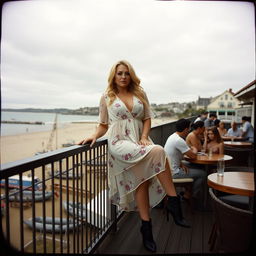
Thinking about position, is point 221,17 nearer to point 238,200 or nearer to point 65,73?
point 238,200

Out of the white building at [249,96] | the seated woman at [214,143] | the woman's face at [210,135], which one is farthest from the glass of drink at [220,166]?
the white building at [249,96]

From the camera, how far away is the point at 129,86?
2.22 metres

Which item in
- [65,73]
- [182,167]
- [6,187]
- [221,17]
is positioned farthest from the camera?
[65,73]

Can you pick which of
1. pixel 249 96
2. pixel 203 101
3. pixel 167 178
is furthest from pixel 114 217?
pixel 203 101

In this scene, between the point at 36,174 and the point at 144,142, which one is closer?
the point at 144,142

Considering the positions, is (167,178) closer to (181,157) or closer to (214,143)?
(181,157)

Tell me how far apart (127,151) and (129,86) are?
0.69 m

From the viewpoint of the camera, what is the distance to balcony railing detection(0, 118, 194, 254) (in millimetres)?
1138

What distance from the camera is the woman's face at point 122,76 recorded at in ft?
6.82

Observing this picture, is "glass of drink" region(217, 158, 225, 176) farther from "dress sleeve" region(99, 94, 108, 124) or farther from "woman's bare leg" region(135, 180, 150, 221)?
"dress sleeve" region(99, 94, 108, 124)

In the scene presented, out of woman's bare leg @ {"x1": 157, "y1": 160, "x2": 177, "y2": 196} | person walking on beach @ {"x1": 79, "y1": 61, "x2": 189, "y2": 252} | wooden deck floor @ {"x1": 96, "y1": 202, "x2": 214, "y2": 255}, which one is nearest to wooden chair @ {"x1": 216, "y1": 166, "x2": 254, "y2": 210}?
wooden deck floor @ {"x1": 96, "y1": 202, "x2": 214, "y2": 255}

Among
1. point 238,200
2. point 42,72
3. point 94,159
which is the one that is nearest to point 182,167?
point 238,200

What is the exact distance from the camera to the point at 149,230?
6.71ft

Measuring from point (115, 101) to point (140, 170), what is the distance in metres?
0.70
